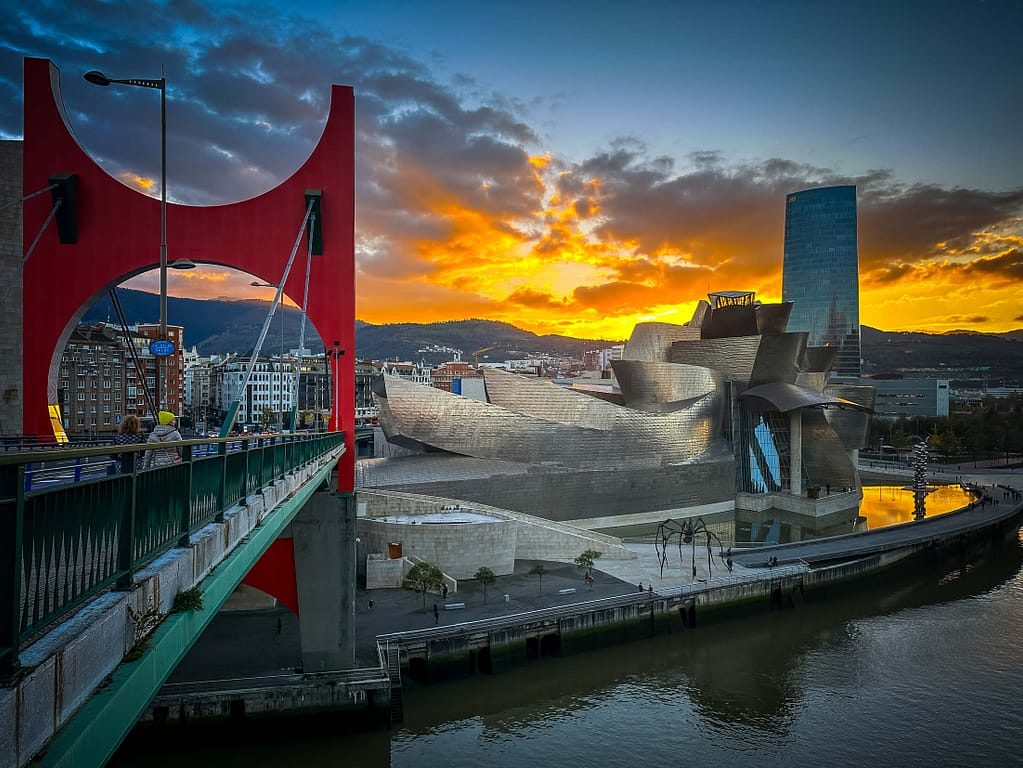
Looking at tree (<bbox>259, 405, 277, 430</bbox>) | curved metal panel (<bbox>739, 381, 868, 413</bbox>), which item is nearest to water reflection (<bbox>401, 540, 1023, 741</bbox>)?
tree (<bbox>259, 405, 277, 430</bbox>)

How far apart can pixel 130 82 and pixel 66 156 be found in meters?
4.63

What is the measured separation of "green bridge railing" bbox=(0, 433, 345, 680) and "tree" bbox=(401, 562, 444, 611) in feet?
48.5

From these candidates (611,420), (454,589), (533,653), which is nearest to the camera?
(533,653)

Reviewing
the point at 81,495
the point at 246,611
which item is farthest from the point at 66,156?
the point at 81,495

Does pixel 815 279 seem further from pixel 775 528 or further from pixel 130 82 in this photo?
pixel 130 82

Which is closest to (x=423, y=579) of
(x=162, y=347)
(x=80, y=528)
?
(x=162, y=347)

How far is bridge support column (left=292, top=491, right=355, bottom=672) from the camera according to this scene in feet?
48.5

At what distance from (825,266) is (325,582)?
126350 mm

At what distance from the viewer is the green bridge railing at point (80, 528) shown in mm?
2387

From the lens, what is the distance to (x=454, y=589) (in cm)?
2123

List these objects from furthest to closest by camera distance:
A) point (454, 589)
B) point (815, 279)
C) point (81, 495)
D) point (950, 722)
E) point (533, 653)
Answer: point (815, 279) < point (454, 589) < point (533, 653) < point (950, 722) < point (81, 495)

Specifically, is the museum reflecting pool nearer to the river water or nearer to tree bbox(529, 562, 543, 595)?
the river water

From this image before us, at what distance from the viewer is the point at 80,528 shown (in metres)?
3.06

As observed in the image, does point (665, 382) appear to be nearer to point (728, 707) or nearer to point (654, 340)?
point (654, 340)
